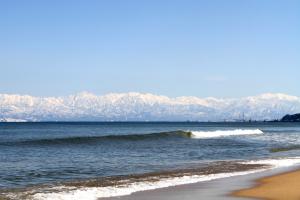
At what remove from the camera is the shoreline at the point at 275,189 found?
16.0 meters

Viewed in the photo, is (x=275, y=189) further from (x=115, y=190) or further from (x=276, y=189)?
(x=115, y=190)

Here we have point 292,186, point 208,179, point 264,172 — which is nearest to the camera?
point 292,186

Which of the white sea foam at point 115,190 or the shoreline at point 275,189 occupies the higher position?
the shoreline at point 275,189

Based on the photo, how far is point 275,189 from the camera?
1747 cm

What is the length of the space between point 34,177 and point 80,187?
4.01 m

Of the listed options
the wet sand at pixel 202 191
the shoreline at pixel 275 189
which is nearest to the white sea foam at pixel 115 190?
the wet sand at pixel 202 191

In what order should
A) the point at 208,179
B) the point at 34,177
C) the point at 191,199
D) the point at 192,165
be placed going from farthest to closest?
the point at 192,165 → the point at 34,177 → the point at 208,179 → the point at 191,199

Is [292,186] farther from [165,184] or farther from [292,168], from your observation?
[292,168]

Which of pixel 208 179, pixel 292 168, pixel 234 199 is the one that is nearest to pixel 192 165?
pixel 292 168

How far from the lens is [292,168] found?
24.6m

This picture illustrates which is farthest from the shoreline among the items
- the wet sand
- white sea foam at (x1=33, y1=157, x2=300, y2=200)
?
white sea foam at (x1=33, y1=157, x2=300, y2=200)

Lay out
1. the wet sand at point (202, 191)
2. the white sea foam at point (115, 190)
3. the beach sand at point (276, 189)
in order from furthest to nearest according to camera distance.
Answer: the white sea foam at point (115, 190)
the beach sand at point (276, 189)
the wet sand at point (202, 191)

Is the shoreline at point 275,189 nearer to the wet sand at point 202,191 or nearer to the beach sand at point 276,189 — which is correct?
the beach sand at point 276,189

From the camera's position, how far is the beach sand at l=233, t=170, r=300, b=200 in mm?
15978
